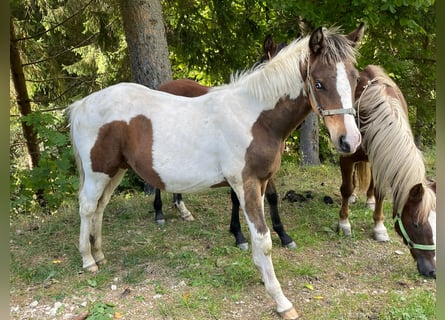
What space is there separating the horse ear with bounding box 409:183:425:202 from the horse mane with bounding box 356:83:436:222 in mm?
37

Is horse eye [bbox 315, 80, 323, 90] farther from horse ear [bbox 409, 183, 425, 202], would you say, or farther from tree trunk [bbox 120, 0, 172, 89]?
Answer: tree trunk [bbox 120, 0, 172, 89]

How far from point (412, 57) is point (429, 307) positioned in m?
7.33

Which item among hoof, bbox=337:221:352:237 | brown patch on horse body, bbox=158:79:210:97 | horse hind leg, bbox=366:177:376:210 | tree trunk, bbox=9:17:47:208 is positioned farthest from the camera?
tree trunk, bbox=9:17:47:208

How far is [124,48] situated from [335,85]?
7110mm

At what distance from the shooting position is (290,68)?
2762mm

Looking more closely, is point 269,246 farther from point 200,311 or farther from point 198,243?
point 198,243

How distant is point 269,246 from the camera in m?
2.87

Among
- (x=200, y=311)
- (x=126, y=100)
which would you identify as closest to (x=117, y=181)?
(x=126, y=100)

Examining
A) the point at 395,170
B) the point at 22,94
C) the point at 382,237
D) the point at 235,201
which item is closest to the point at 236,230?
the point at 235,201

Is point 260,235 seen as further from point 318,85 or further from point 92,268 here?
point 92,268

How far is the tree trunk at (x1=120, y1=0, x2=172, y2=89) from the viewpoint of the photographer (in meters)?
5.31

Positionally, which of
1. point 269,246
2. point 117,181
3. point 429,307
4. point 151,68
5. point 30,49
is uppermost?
point 30,49

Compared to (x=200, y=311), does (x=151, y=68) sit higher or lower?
higher

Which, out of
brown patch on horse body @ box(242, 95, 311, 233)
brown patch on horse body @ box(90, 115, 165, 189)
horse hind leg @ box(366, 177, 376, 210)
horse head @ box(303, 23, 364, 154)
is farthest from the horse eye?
horse hind leg @ box(366, 177, 376, 210)
